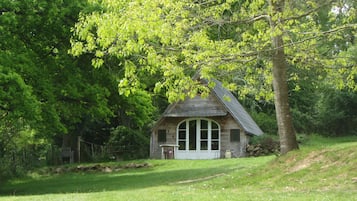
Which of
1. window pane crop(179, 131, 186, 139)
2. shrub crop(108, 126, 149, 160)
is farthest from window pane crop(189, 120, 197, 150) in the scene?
shrub crop(108, 126, 149, 160)

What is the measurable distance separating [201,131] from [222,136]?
1532mm

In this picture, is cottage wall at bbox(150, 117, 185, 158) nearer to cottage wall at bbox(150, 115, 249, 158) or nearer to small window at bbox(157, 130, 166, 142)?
cottage wall at bbox(150, 115, 249, 158)

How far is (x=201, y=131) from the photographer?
116ft

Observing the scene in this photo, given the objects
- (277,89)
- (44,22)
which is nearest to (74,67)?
(44,22)

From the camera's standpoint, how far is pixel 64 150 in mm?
37969

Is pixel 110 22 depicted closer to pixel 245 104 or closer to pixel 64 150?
pixel 64 150

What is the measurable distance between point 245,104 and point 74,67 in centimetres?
2881

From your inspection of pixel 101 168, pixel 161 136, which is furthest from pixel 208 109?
pixel 101 168

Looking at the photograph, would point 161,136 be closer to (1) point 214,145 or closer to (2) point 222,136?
(1) point 214,145

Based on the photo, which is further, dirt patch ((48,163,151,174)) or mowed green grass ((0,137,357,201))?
dirt patch ((48,163,151,174))

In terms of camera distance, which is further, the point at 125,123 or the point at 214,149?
the point at 125,123

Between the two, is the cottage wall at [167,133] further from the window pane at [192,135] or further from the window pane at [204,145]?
the window pane at [204,145]

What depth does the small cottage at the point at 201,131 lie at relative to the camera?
34031mm

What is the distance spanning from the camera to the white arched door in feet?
113
